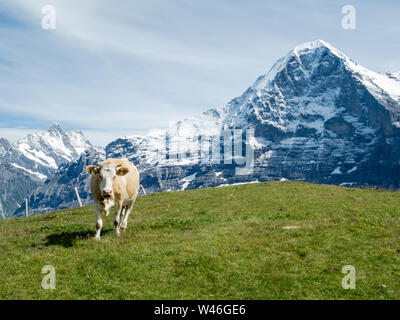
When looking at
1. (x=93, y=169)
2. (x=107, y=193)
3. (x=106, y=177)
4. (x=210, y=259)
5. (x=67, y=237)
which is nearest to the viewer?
(x=210, y=259)

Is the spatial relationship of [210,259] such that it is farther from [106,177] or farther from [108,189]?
[106,177]

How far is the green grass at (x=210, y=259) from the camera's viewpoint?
11992mm

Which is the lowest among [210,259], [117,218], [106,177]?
[210,259]

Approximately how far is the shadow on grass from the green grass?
6 centimetres

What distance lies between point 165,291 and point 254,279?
3.17 metres

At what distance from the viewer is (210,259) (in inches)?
558

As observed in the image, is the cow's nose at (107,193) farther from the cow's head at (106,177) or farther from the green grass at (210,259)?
the green grass at (210,259)

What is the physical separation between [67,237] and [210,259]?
9.42 metres

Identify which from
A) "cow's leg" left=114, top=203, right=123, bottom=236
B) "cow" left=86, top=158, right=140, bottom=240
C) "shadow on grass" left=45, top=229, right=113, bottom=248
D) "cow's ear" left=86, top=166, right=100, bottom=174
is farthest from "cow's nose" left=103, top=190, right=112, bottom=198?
"shadow on grass" left=45, top=229, right=113, bottom=248

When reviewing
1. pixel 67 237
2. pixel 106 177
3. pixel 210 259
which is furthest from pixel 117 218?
pixel 210 259

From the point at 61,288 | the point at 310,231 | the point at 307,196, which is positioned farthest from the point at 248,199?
the point at 61,288

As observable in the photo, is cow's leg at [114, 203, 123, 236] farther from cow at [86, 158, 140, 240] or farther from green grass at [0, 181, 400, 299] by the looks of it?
green grass at [0, 181, 400, 299]

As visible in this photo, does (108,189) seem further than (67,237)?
No

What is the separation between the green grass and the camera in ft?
39.3
